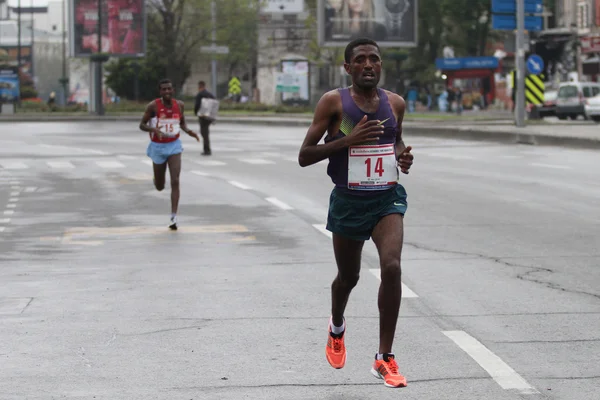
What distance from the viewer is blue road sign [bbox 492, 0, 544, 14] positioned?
41062 millimetres

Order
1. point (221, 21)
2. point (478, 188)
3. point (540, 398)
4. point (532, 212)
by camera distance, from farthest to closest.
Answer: point (221, 21)
point (478, 188)
point (532, 212)
point (540, 398)

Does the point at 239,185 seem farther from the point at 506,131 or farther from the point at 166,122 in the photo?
the point at 506,131

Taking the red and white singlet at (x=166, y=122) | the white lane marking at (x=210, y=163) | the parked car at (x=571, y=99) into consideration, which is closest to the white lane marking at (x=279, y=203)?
the red and white singlet at (x=166, y=122)

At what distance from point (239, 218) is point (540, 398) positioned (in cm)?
1023

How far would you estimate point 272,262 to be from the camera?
1186 centimetres

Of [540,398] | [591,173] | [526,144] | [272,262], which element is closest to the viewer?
[540,398]

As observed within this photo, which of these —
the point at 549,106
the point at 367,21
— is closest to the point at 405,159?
the point at 549,106

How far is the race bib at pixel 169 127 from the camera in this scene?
15.4 m

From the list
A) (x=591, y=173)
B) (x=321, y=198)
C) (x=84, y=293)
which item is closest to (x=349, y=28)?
(x=591, y=173)

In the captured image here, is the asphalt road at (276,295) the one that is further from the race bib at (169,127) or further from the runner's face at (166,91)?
the runner's face at (166,91)

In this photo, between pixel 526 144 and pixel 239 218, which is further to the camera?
pixel 526 144

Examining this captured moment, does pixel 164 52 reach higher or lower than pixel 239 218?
higher

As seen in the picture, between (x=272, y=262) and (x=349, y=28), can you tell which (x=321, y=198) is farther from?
(x=349, y=28)

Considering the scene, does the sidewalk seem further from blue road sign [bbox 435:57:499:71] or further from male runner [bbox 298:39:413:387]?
male runner [bbox 298:39:413:387]
